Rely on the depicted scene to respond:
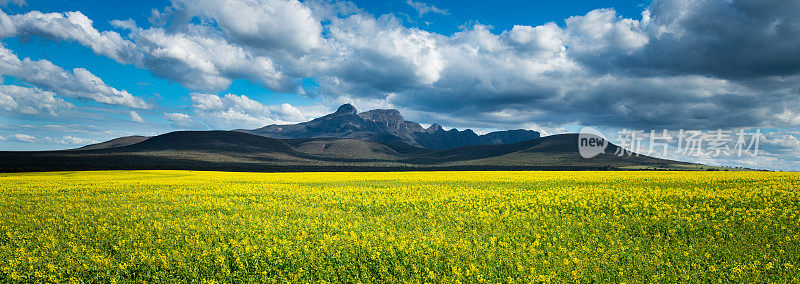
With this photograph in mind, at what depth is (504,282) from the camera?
9.04 metres

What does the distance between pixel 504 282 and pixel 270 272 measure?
614cm

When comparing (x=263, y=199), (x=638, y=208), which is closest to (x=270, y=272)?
(x=263, y=199)

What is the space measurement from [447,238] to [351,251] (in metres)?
3.33

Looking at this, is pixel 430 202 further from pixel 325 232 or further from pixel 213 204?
pixel 213 204

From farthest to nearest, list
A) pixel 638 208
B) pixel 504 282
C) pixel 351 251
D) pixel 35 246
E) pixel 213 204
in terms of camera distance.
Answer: pixel 213 204 < pixel 638 208 < pixel 35 246 < pixel 351 251 < pixel 504 282

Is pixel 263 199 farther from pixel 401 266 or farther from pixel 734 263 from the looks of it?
pixel 734 263

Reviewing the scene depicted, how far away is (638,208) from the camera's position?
17.5 m

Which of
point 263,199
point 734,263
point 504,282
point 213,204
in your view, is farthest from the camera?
point 263,199

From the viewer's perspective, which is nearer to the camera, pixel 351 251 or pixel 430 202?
pixel 351 251

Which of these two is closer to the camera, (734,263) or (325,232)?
(734,263)

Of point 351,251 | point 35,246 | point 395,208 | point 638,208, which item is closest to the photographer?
point 351,251

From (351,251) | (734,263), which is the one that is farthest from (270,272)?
(734,263)

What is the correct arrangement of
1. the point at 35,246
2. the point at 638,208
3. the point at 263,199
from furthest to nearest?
1. the point at 263,199
2. the point at 638,208
3. the point at 35,246

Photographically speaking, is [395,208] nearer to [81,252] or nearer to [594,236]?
[594,236]
